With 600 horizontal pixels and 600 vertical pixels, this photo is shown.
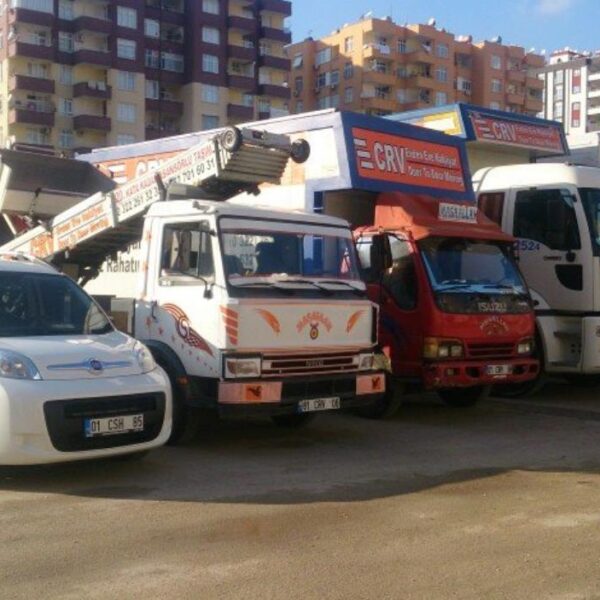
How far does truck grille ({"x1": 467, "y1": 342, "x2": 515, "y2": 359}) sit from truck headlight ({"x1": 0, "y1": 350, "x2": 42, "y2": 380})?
515 cm

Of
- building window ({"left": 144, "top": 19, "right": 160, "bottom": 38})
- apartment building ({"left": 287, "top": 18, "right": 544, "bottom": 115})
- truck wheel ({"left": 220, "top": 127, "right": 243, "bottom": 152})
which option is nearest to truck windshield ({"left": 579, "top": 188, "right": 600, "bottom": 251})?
truck wheel ({"left": 220, "top": 127, "right": 243, "bottom": 152})

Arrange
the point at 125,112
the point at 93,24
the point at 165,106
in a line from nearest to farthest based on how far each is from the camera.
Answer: the point at 93,24, the point at 125,112, the point at 165,106

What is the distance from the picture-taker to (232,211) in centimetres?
865

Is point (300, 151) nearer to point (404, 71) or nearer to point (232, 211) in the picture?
point (232, 211)

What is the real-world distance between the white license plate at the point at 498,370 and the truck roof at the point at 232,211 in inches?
95.1

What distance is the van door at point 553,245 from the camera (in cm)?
1192

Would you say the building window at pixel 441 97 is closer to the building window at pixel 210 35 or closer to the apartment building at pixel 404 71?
the apartment building at pixel 404 71

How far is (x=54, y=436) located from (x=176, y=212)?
9.39 feet

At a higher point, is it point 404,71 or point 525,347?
point 404,71

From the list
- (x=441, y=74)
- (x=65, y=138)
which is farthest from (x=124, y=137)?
(x=441, y=74)

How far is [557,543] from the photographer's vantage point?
19.3ft

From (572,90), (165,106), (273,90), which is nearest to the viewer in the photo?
(572,90)

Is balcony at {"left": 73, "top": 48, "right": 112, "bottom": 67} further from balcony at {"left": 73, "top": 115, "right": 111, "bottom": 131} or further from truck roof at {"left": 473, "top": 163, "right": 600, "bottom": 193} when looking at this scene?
truck roof at {"left": 473, "top": 163, "right": 600, "bottom": 193}

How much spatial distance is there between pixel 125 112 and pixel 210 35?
10.8 metres
